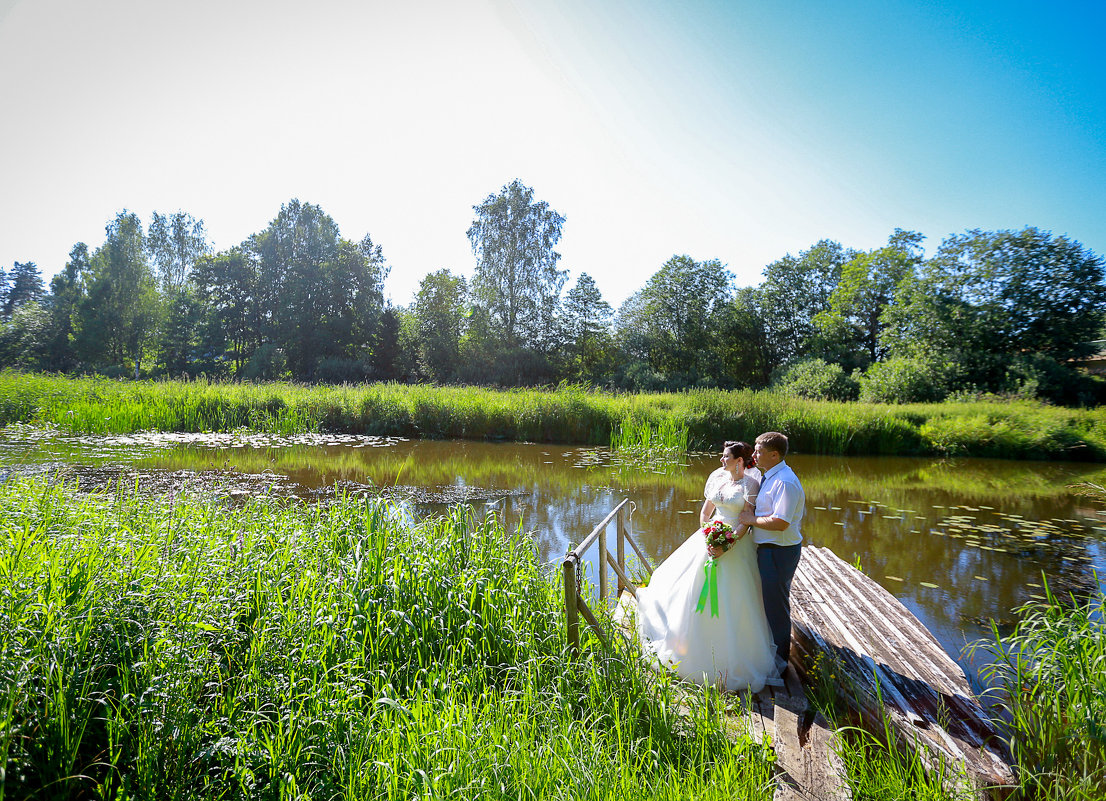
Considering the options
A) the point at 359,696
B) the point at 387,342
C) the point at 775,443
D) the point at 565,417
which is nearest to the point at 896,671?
the point at 775,443

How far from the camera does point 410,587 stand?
4.09 metres

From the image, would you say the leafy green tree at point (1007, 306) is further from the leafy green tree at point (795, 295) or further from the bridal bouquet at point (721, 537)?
the bridal bouquet at point (721, 537)

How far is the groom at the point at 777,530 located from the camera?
3.64m

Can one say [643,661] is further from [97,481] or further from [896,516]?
[97,481]

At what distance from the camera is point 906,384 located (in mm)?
24031

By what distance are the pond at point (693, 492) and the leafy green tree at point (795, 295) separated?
23820 millimetres

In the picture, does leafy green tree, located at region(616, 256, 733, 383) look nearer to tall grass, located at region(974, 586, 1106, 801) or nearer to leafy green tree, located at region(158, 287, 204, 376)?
leafy green tree, located at region(158, 287, 204, 376)

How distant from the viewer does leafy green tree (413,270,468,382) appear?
121 ft

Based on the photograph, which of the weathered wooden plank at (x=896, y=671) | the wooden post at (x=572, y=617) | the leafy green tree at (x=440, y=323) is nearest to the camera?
the weathered wooden plank at (x=896, y=671)

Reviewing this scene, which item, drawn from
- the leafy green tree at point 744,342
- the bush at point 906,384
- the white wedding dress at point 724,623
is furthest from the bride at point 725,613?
the leafy green tree at point 744,342

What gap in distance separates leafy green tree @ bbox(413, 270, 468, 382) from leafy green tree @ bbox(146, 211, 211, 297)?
21.9 meters

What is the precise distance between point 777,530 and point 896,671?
4.29 feet

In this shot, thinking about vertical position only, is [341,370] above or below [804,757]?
above

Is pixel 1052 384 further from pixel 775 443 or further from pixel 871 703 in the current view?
pixel 871 703
